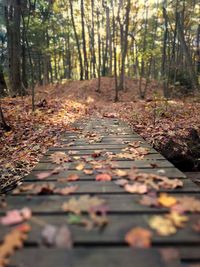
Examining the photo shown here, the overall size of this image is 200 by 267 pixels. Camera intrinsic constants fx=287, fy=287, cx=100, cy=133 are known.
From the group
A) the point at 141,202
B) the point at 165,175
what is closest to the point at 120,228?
the point at 141,202

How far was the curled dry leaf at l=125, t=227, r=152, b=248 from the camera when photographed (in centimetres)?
176

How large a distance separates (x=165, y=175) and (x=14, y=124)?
603cm

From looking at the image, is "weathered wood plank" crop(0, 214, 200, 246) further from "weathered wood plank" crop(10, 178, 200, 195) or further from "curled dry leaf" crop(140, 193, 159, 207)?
"weathered wood plank" crop(10, 178, 200, 195)

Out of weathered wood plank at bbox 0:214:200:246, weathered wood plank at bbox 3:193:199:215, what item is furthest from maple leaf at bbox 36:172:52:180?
weathered wood plank at bbox 0:214:200:246

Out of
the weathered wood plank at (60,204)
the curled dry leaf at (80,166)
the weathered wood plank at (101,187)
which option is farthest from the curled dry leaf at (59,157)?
the weathered wood plank at (60,204)

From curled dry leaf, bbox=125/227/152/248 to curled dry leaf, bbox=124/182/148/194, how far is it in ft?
2.24

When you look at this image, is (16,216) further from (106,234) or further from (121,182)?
(121,182)

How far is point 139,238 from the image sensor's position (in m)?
1.82

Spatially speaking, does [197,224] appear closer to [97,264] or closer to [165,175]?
[97,264]

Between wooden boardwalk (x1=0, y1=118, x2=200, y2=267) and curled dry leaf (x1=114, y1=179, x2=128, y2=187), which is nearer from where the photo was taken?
wooden boardwalk (x1=0, y1=118, x2=200, y2=267)

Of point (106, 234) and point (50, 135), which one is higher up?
point (106, 234)

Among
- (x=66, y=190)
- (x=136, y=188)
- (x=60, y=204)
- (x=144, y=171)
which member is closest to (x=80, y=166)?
(x=144, y=171)

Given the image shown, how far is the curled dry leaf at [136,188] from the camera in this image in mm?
2592

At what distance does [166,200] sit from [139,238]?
0.61 metres
